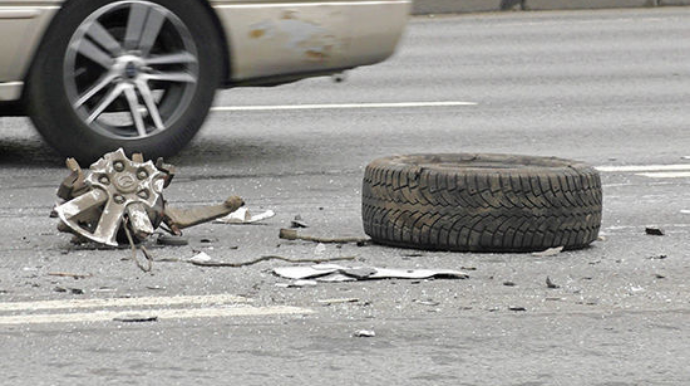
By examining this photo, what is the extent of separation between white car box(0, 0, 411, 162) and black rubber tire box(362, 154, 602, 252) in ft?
7.38

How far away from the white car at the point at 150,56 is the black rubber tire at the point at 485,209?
2250 millimetres

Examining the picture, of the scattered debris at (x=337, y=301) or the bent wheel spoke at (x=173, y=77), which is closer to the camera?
the scattered debris at (x=337, y=301)

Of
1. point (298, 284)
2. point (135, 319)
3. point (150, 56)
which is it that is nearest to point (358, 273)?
point (298, 284)

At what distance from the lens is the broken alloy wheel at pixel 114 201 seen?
6215 millimetres

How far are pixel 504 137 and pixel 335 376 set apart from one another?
5.49m

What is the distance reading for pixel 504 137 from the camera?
9.75 meters

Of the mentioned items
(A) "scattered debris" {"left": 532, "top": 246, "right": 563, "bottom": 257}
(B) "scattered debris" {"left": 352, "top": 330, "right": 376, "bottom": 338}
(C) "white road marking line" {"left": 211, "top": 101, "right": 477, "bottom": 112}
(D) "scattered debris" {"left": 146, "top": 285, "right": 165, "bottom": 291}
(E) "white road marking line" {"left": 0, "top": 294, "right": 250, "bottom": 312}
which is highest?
(B) "scattered debris" {"left": 352, "top": 330, "right": 376, "bottom": 338}

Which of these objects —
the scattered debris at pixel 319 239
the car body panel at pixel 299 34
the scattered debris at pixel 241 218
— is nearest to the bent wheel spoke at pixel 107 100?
the car body panel at pixel 299 34

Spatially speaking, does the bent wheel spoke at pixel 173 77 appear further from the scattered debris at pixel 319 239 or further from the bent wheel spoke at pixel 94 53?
the scattered debris at pixel 319 239

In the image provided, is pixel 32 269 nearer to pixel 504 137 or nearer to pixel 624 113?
pixel 504 137

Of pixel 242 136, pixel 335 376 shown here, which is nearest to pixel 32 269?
pixel 335 376

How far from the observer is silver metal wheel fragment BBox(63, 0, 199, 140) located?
8.17 meters

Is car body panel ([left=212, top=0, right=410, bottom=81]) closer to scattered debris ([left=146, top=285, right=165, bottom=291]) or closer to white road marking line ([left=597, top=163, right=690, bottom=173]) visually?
white road marking line ([left=597, top=163, right=690, bottom=173])

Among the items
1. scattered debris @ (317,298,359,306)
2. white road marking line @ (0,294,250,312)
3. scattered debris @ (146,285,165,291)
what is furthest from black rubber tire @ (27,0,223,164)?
scattered debris @ (317,298,359,306)
